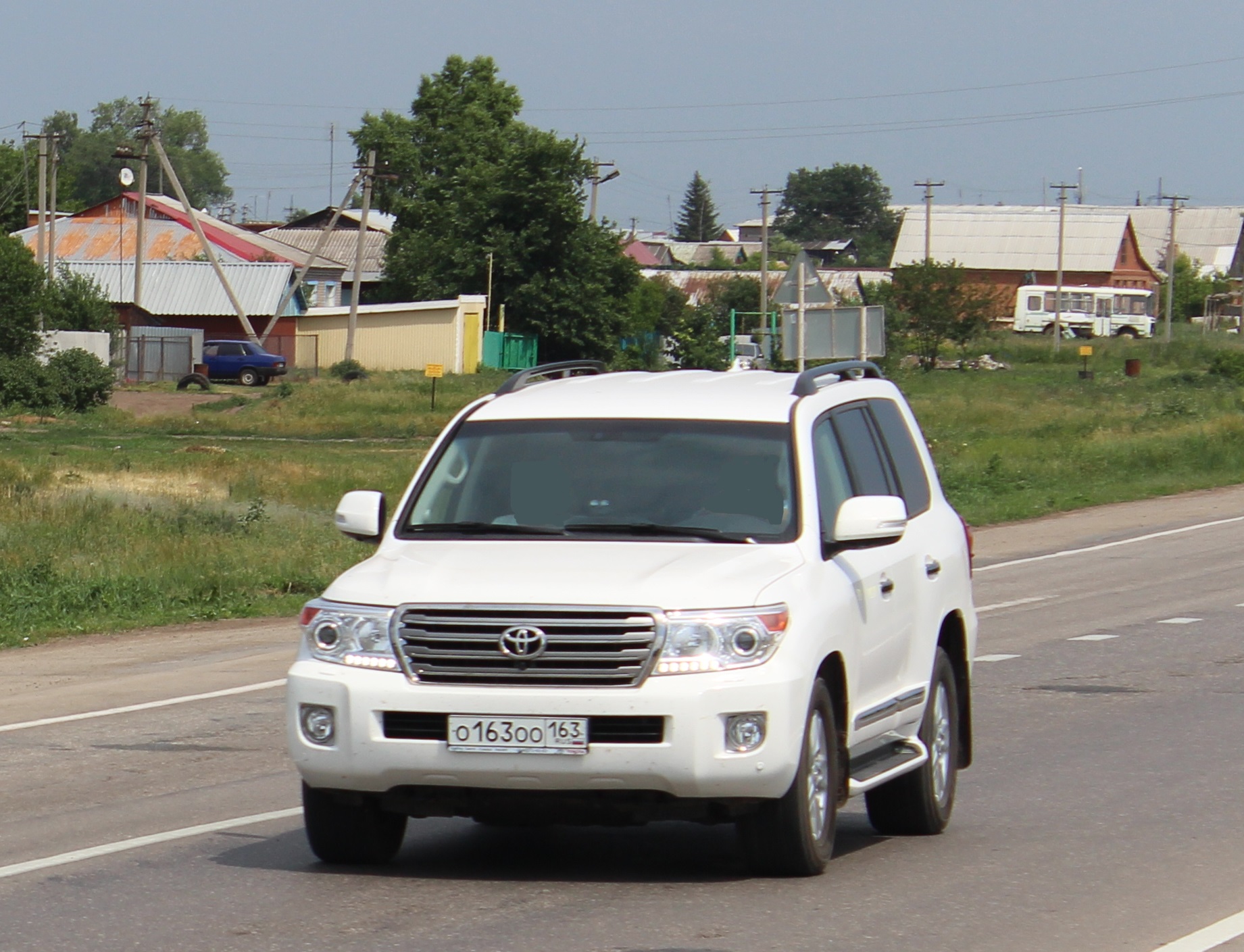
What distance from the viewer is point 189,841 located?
757cm

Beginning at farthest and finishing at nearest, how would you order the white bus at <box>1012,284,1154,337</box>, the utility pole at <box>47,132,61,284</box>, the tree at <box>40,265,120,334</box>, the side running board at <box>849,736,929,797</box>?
1. the white bus at <box>1012,284,1154,337</box>
2. the utility pole at <box>47,132,61,284</box>
3. the tree at <box>40,265,120,334</box>
4. the side running board at <box>849,736,929,797</box>

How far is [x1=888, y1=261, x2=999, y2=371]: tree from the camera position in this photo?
7944cm

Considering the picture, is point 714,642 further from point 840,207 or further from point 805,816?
point 840,207

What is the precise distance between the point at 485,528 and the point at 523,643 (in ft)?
3.21

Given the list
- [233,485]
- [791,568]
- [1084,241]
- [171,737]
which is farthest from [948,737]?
[1084,241]

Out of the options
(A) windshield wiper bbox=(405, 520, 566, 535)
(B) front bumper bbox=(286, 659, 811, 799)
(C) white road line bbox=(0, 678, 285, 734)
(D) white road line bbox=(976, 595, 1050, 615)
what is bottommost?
(C) white road line bbox=(0, 678, 285, 734)

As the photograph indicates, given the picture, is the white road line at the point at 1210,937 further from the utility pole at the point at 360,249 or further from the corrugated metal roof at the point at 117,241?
the corrugated metal roof at the point at 117,241

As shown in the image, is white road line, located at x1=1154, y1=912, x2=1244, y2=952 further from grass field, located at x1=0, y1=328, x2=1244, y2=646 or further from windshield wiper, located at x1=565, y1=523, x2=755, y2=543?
grass field, located at x1=0, y1=328, x2=1244, y2=646

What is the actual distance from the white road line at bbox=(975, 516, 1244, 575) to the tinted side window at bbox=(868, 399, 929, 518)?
12207mm

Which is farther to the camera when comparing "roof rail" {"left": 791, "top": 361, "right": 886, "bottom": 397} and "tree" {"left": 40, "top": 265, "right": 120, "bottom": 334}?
"tree" {"left": 40, "top": 265, "right": 120, "bottom": 334}

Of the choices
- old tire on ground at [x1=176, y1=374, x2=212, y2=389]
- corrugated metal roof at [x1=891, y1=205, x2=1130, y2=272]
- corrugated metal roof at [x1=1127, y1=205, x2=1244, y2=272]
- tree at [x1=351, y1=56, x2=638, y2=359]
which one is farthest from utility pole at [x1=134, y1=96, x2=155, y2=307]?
corrugated metal roof at [x1=1127, y1=205, x2=1244, y2=272]

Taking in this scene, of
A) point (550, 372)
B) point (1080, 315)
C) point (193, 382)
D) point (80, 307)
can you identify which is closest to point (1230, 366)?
point (1080, 315)

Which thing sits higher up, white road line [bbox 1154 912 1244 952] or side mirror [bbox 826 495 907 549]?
side mirror [bbox 826 495 907 549]

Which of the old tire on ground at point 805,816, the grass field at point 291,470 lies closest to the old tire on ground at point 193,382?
the grass field at point 291,470
